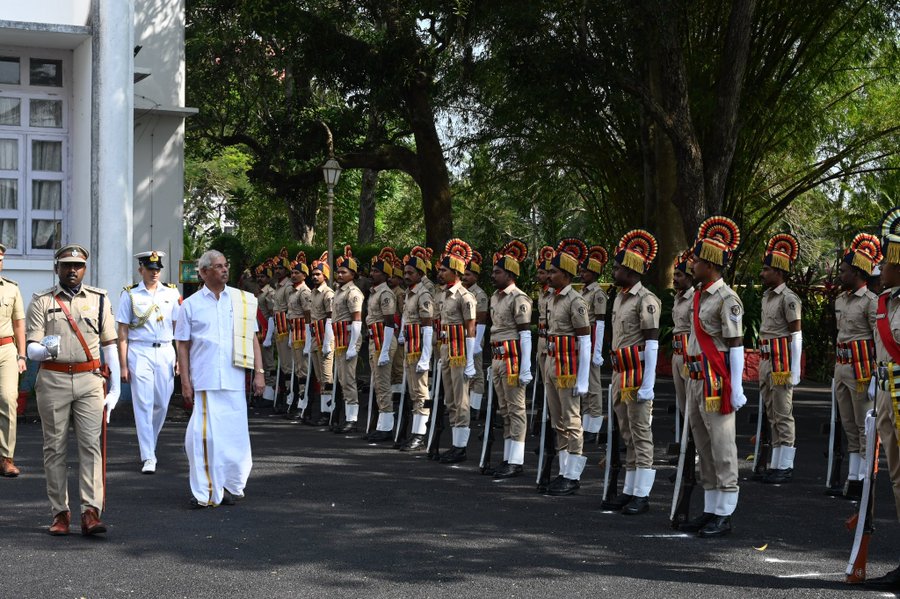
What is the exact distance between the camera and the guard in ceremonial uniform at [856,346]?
39.0 ft

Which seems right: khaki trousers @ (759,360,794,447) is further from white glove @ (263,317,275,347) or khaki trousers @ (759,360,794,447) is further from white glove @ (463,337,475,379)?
white glove @ (263,317,275,347)

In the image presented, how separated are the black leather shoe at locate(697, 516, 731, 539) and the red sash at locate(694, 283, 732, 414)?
829 mm

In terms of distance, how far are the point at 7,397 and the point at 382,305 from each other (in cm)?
Answer: 521

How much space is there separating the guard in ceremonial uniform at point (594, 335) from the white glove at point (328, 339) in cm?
382

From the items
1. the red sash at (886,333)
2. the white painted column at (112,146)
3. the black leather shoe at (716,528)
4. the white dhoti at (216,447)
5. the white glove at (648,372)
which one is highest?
the white painted column at (112,146)

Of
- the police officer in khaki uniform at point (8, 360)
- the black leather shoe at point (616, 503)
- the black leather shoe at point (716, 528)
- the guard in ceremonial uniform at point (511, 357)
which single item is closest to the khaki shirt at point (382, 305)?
the guard in ceremonial uniform at point (511, 357)

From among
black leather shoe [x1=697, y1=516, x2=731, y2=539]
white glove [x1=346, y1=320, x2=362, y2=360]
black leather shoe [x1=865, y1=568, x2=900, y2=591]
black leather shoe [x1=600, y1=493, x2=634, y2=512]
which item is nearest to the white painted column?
white glove [x1=346, y1=320, x2=362, y2=360]

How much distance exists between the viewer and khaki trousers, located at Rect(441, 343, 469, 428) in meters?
13.9

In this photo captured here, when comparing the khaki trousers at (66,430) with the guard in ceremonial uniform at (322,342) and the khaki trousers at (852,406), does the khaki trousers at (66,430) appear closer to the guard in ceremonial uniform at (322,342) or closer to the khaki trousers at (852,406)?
the khaki trousers at (852,406)

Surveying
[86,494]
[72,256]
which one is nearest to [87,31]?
[72,256]

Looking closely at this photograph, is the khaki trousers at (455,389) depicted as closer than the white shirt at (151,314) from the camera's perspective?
No

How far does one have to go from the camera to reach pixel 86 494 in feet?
30.2

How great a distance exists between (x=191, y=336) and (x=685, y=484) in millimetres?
4353

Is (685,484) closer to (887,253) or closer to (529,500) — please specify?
(529,500)
